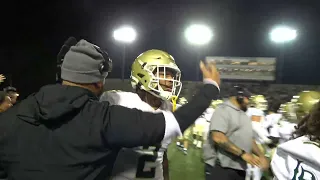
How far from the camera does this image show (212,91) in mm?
1922

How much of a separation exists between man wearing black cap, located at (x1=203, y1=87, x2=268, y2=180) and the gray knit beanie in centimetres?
253

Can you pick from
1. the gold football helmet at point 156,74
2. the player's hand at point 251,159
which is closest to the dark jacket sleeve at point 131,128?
the gold football helmet at point 156,74

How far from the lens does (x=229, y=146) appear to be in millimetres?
4180

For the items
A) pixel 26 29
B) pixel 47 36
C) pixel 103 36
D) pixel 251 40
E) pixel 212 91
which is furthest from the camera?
pixel 251 40

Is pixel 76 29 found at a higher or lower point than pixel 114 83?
higher

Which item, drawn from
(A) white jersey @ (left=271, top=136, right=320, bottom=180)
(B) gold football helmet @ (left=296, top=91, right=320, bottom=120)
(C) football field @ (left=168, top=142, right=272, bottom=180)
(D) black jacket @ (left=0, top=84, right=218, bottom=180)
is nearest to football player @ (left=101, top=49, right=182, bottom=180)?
(D) black jacket @ (left=0, top=84, right=218, bottom=180)

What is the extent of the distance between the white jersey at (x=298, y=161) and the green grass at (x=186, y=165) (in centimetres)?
Answer: 472

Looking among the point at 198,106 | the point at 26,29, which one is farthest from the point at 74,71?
the point at 26,29

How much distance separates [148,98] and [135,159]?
0.42 metres

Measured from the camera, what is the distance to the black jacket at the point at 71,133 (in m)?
1.74

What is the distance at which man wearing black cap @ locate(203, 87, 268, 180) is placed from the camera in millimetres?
4238

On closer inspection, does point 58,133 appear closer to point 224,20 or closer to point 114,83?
point 114,83

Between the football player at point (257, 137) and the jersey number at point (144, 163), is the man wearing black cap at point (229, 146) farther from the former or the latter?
the jersey number at point (144, 163)

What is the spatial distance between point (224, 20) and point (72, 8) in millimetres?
12123
